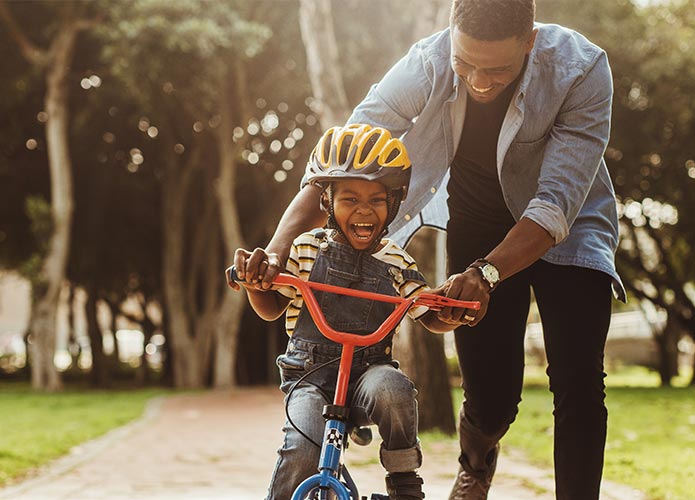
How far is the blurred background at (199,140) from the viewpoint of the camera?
19.3 metres

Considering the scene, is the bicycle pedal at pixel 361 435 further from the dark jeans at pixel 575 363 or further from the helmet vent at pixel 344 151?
the helmet vent at pixel 344 151

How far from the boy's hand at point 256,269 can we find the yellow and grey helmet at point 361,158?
1.36 ft

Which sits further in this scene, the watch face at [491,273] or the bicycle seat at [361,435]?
the bicycle seat at [361,435]

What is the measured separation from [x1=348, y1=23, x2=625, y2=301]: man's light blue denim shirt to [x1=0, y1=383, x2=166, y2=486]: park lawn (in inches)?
201

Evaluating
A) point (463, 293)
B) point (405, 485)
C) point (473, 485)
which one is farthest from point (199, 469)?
point (463, 293)

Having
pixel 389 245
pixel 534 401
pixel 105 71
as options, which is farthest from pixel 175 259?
pixel 389 245

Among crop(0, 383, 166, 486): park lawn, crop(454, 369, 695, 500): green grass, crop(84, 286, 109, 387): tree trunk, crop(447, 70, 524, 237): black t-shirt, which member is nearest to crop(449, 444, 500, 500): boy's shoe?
crop(447, 70, 524, 237): black t-shirt

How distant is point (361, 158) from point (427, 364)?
7.26 metres

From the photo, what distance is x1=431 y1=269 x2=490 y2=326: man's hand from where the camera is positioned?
3006mm

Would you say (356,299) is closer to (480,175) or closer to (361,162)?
(361,162)

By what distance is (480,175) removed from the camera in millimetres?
4039

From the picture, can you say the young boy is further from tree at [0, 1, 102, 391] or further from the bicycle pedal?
tree at [0, 1, 102, 391]

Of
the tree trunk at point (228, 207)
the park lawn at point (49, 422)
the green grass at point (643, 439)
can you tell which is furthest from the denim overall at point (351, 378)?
the tree trunk at point (228, 207)

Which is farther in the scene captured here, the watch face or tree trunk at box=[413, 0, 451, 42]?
tree trunk at box=[413, 0, 451, 42]
